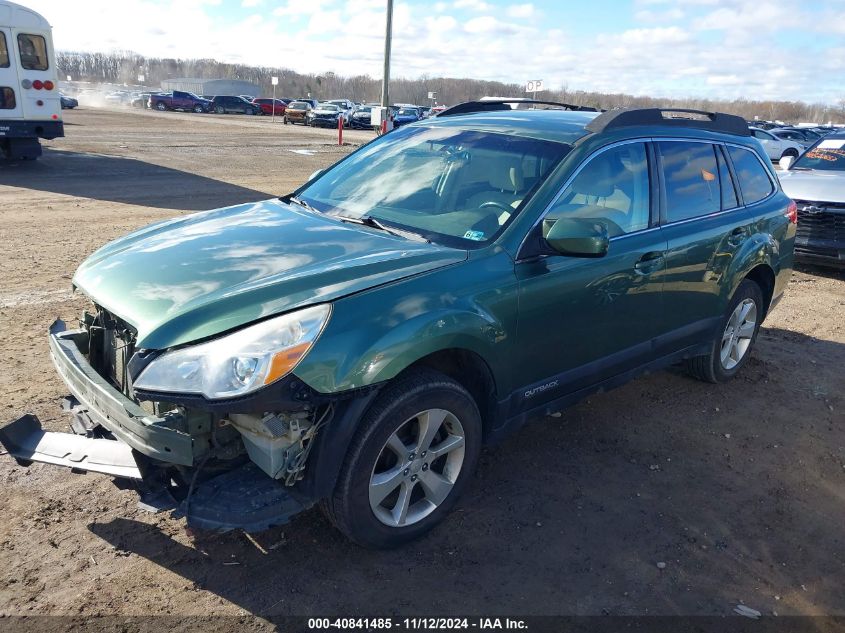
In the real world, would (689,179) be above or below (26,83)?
above

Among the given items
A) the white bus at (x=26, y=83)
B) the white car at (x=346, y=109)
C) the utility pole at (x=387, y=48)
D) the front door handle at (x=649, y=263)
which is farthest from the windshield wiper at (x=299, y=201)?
the white car at (x=346, y=109)

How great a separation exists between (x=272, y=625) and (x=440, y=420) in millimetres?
1086

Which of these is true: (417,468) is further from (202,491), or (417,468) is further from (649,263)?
(649,263)

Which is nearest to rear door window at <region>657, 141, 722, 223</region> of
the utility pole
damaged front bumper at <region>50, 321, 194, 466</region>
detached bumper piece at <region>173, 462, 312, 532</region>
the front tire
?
the front tire

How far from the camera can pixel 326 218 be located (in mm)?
3850

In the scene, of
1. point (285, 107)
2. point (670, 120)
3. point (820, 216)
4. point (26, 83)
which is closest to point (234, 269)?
point (670, 120)

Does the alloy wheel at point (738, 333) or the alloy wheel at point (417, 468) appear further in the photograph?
the alloy wheel at point (738, 333)

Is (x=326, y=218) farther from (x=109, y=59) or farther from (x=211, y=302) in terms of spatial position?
(x=109, y=59)

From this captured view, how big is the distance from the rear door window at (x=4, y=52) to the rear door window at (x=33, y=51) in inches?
10.0

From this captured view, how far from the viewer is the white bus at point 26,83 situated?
14016 millimetres

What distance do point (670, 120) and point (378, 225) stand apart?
2.10 m

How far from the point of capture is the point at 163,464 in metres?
2.69

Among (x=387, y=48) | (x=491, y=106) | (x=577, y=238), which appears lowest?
(x=577, y=238)

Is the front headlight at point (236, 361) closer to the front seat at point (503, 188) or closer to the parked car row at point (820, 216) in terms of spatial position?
the front seat at point (503, 188)
